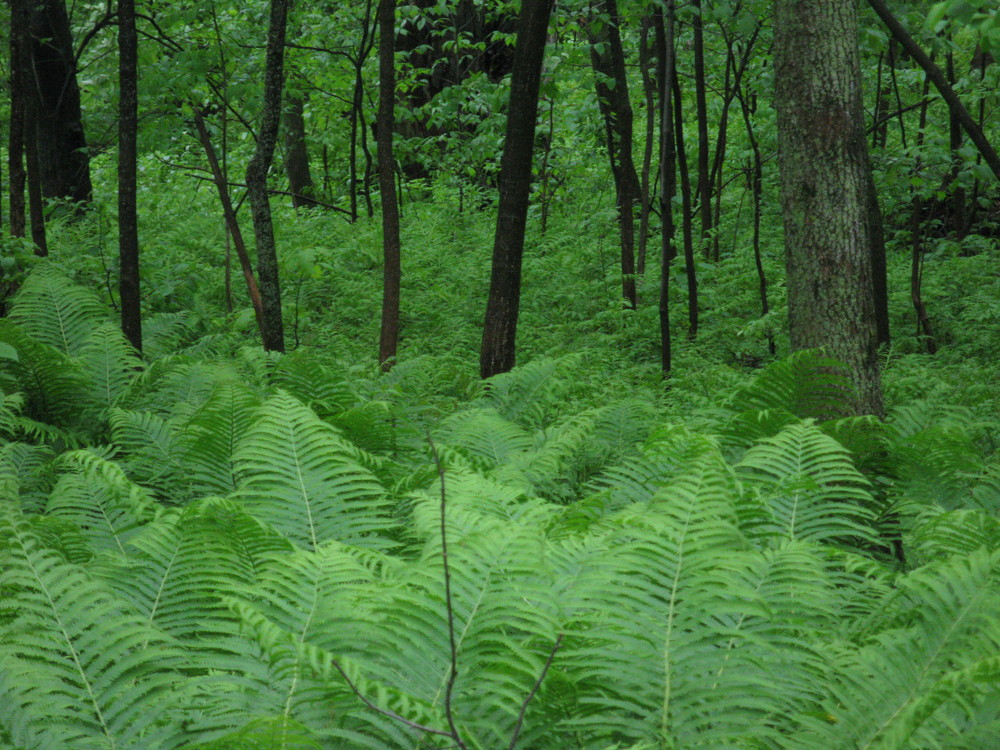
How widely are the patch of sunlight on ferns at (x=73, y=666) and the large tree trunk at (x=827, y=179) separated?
328 cm

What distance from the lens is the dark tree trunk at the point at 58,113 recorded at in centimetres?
1055

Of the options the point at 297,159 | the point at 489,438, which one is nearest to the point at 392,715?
the point at 489,438

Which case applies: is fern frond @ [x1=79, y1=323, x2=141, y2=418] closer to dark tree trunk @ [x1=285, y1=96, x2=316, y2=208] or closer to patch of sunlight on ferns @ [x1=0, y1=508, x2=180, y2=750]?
patch of sunlight on ferns @ [x1=0, y1=508, x2=180, y2=750]

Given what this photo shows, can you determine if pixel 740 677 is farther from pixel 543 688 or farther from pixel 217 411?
pixel 217 411

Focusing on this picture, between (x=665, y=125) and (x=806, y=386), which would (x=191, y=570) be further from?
(x=665, y=125)

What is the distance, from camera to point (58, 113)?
35.5 feet

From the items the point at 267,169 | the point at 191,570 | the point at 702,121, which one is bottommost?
the point at 191,570

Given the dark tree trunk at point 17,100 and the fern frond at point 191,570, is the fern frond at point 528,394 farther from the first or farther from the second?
the dark tree trunk at point 17,100

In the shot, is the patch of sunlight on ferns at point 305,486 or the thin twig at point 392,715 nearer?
the thin twig at point 392,715

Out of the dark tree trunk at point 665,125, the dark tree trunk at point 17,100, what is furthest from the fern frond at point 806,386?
the dark tree trunk at point 17,100

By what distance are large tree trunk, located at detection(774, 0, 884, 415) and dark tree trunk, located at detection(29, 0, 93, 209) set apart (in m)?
8.78

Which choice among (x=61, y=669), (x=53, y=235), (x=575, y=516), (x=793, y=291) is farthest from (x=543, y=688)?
(x=53, y=235)

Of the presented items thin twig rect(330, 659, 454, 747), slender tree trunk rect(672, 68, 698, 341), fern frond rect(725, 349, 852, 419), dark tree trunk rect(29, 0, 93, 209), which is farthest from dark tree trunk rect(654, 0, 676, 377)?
dark tree trunk rect(29, 0, 93, 209)

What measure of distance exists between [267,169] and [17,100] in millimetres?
2714
